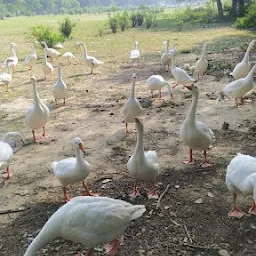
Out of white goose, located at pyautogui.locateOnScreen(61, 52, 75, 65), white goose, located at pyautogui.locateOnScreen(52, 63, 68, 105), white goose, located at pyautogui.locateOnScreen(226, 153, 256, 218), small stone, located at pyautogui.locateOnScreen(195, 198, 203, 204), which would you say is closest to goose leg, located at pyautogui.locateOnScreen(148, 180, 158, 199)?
small stone, located at pyautogui.locateOnScreen(195, 198, 203, 204)

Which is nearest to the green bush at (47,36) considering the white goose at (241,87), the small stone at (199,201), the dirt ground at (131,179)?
the dirt ground at (131,179)

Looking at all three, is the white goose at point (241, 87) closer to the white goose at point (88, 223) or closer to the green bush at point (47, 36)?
the white goose at point (88, 223)

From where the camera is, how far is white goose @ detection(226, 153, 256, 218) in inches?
183

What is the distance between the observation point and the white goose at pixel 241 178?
4.64 metres

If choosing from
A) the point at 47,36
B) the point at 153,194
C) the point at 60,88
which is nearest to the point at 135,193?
the point at 153,194

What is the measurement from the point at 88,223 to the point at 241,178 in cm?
214

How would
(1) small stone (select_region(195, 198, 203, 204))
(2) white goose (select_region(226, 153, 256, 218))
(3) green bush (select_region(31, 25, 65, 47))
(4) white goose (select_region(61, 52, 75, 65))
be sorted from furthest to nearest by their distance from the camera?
(3) green bush (select_region(31, 25, 65, 47)) < (4) white goose (select_region(61, 52, 75, 65)) < (1) small stone (select_region(195, 198, 203, 204)) < (2) white goose (select_region(226, 153, 256, 218))

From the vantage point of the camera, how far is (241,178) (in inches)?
191

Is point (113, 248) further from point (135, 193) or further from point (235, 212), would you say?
point (235, 212)

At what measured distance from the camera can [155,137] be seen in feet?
25.8

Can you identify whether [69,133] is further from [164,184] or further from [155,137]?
[164,184]

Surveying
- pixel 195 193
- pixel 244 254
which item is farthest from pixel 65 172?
pixel 244 254

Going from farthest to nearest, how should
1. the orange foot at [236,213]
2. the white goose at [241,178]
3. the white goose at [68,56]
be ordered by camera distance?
the white goose at [68,56]
the orange foot at [236,213]
the white goose at [241,178]

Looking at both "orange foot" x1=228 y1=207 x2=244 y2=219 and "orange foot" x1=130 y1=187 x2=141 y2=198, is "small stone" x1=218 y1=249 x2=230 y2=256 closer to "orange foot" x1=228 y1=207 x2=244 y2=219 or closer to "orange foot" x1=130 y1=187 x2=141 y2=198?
"orange foot" x1=228 y1=207 x2=244 y2=219
